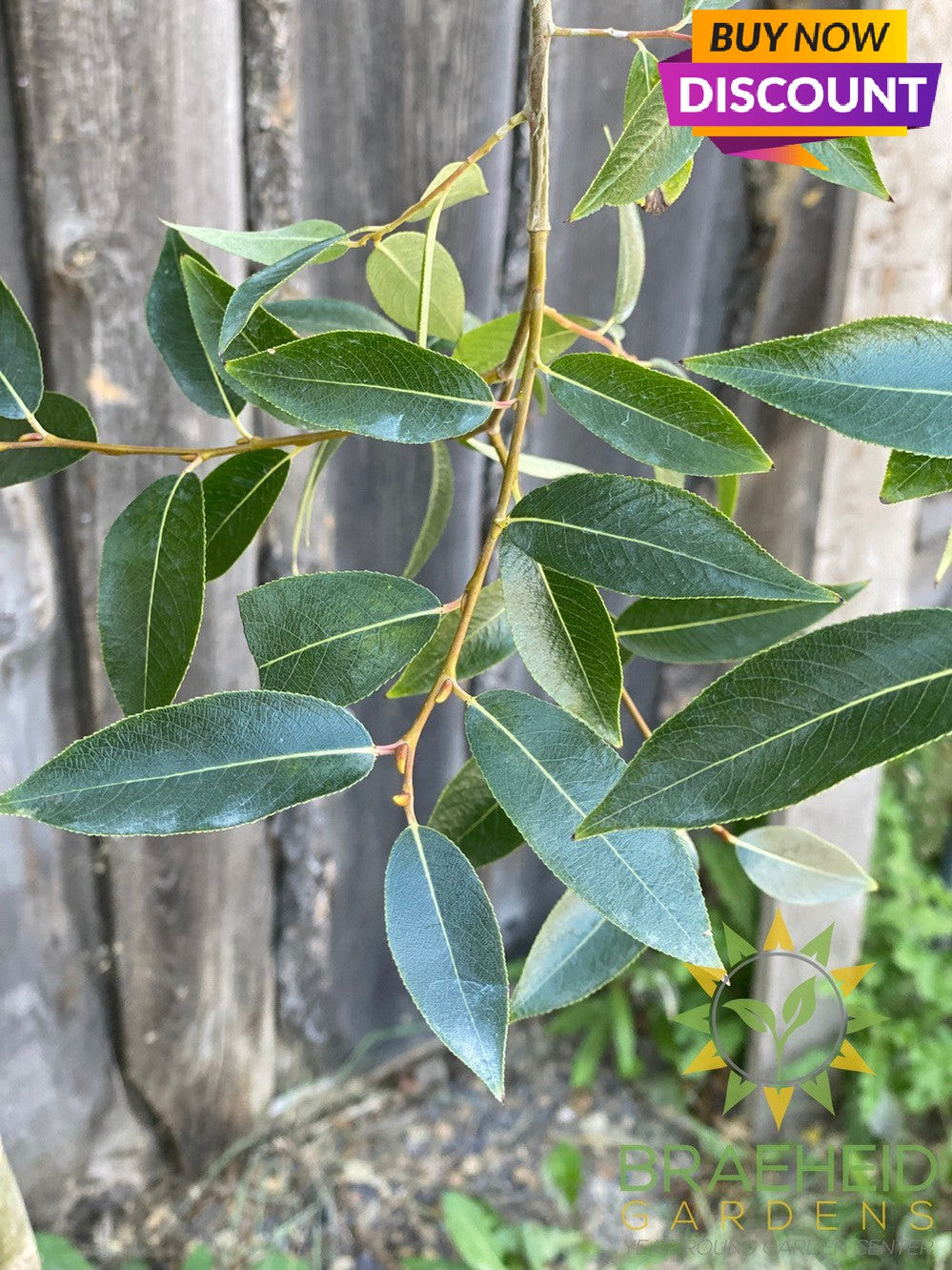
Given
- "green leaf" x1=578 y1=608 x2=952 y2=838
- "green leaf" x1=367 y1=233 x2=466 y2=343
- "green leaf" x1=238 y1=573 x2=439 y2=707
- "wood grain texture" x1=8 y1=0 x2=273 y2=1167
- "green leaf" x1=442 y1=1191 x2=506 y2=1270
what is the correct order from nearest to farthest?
"green leaf" x1=578 y1=608 x2=952 y2=838
"green leaf" x1=238 y1=573 x2=439 y2=707
"green leaf" x1=367 y1=233 x2=466 y2=343
"wood grain texture" x1=8 y1=0 x2=273 y2=1167
"green leaf" x1=442 y1=1191 x2=506 y2=1270

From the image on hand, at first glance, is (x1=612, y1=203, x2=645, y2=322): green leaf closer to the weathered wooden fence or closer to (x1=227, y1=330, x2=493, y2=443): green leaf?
(x1=227, y1=330, x2=493, y2=443): green leaf

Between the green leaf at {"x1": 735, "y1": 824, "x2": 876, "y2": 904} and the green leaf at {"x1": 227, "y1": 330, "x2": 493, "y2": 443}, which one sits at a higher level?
the green leaf at {"x1": 227, "y1": 330, "x2": 493, "y2": 443}

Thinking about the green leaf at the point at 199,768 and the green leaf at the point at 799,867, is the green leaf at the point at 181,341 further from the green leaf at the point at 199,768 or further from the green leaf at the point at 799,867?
the green leaf at the point at 799,867

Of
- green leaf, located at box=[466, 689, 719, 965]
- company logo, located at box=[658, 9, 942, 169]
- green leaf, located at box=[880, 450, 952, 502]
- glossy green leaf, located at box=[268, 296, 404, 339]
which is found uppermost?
company logo, located at box=[658, 9, 942, 169]

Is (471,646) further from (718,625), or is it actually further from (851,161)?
(851,161)

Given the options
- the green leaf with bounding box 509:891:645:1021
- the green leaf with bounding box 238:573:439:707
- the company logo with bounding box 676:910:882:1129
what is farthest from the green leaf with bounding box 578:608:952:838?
the company logo with bounding box 676:910:882:1129

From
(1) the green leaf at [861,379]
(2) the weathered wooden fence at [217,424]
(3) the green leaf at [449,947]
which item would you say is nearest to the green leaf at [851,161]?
(1) the green leaf at [861,379]

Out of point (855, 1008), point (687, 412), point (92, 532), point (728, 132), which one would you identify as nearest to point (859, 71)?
point (728, 132)
